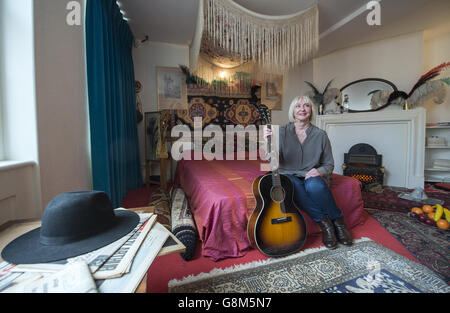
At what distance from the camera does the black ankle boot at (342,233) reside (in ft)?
4.96

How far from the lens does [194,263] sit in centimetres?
134

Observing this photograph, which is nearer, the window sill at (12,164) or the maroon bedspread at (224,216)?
the window sill at (12,164)

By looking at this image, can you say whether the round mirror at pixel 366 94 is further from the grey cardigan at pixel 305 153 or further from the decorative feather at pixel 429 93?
the grey cardigan at pixel 305 153

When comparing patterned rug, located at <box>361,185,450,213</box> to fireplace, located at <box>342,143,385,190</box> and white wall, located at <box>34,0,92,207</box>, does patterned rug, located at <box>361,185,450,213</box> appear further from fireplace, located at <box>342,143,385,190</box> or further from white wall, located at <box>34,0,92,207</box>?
white wall, located at <box>34,0,92,207</box>

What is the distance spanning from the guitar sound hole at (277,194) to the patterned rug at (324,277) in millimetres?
423

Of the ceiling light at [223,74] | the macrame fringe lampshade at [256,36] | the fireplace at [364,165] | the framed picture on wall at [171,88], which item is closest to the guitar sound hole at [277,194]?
the macrame fringe lampshade at [256,36]

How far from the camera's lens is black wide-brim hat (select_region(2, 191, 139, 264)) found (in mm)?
552

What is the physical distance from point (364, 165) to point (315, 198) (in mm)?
2625

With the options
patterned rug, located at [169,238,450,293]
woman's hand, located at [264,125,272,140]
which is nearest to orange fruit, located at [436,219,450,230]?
patterned rug, located at [169,238,450,293]

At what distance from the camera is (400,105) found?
132 inches

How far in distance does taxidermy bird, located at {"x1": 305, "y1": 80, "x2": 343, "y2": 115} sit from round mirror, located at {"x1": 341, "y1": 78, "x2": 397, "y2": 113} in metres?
0.17

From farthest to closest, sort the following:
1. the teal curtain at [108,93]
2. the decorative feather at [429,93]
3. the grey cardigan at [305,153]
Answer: the decorative feather at [429,93], the teal curtain at [108,93], the grey cardigan at [305,153]

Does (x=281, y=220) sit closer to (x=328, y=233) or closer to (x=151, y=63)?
(x=328, y=233)
